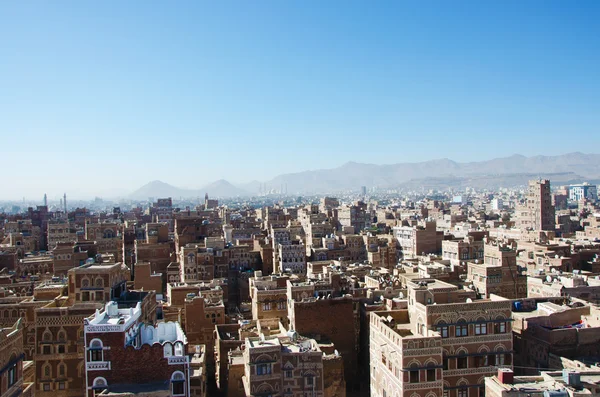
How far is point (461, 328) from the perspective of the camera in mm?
38219

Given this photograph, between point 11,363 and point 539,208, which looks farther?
point 539,208

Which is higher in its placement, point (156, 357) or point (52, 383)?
point (156, 357)

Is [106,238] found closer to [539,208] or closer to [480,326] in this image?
[480,326]

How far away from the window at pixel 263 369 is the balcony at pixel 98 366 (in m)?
11.2

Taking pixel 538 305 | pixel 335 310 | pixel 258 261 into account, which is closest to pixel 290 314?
pixel 335 310

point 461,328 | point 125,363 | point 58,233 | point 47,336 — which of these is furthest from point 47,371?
point 58,233

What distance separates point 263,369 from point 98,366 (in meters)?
12.0

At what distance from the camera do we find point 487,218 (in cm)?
16638

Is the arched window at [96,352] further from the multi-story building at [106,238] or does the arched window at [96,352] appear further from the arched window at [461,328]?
the multi-story building at [106,238]

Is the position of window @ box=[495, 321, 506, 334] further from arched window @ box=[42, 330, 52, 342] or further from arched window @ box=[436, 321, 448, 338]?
arched window @ box=[42, 330, 52, 342]

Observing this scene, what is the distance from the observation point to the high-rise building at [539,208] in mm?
117250

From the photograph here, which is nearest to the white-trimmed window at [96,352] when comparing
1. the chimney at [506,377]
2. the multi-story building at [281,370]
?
the multi-story building at [281,370]

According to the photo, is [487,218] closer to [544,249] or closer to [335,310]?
[544,249]

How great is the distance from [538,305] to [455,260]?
Result: 100 feet
